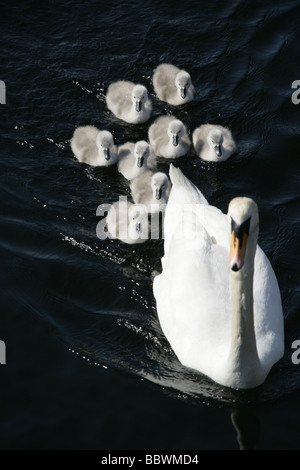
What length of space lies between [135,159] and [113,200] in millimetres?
571

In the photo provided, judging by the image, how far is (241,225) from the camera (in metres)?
7.04

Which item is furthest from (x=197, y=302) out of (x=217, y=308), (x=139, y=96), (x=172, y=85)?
(x=172, y=85)

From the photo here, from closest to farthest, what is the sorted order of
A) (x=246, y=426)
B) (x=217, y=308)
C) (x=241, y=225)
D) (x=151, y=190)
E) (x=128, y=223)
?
(x=241, y=225) < (x=246, y=426) < (x=217, y=308) < (x=128, y=223) < (x=151, y=190)

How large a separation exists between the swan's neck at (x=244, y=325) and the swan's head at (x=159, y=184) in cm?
278

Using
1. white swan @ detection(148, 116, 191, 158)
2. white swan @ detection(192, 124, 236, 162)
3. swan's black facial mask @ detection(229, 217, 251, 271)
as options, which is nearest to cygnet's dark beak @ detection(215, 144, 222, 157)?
white swan @ detection(192, 124, 236, 162)

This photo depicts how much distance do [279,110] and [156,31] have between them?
2161 millimetres

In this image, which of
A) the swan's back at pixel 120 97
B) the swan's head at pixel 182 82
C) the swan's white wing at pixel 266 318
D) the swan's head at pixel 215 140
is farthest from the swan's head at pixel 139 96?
the swan's white wing at pixel 266 318

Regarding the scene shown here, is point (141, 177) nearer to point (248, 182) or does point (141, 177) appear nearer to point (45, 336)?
point (248, 182)

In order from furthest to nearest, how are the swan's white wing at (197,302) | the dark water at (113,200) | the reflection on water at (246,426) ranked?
1. the swan's white wing at (197,302)
2. the dark water at (113,200)
3. the reflection on water at (246,426)

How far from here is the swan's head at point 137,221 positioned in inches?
379

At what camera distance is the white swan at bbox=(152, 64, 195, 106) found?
36.3ft

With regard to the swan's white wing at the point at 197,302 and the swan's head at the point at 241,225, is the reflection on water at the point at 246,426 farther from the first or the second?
the swan's head at the point at 241,225

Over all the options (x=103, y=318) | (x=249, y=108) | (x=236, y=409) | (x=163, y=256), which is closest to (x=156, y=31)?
(x=249, y=108)

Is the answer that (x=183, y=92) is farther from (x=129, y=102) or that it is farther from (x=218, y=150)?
(x=218, y=150)
